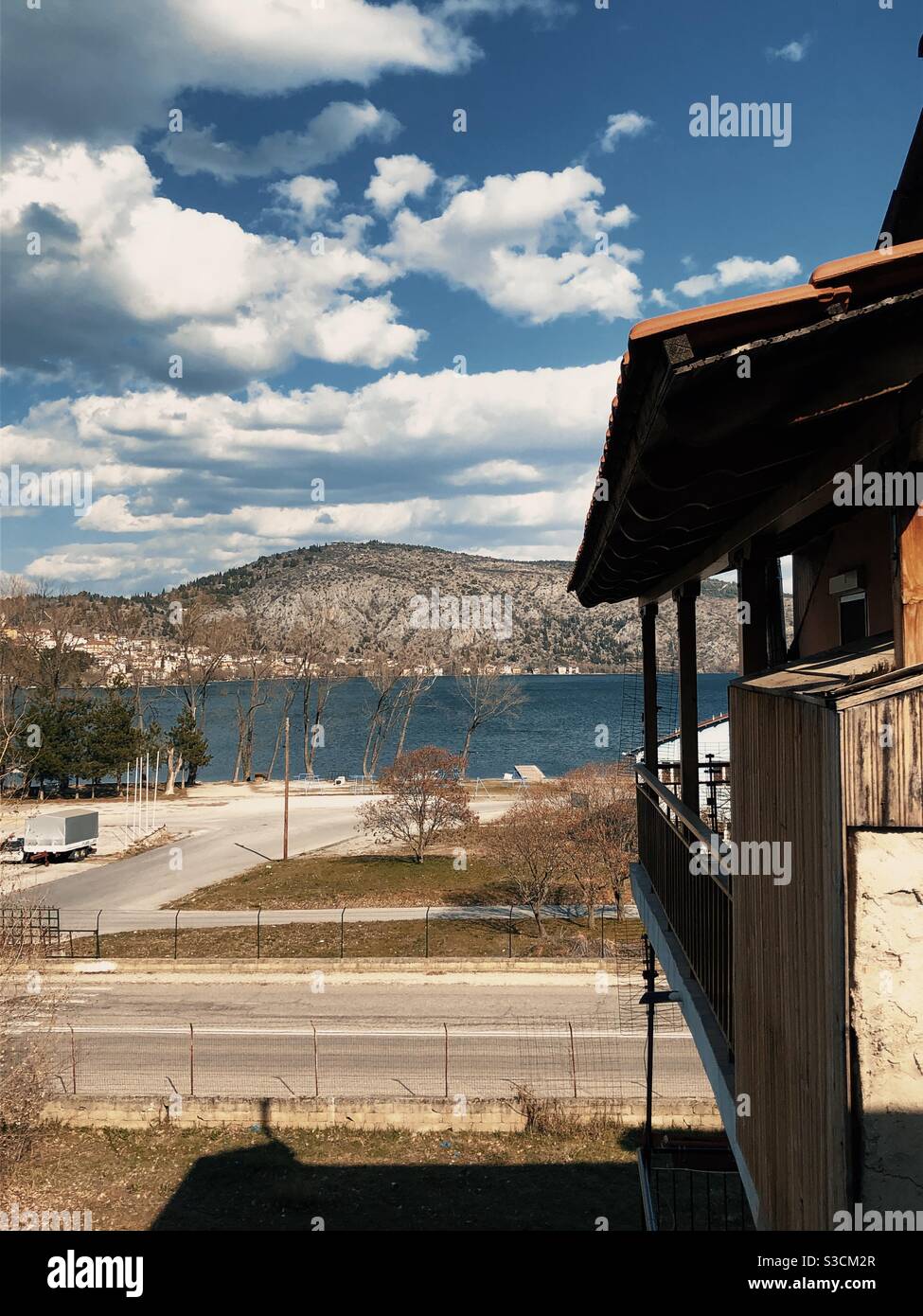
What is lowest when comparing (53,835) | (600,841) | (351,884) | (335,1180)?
(335,1180)

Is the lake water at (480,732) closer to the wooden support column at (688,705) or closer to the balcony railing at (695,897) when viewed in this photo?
the balcony railing at (695,897)

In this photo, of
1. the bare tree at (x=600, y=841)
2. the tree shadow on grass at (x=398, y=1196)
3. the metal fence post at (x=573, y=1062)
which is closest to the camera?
the tree shadow on grass at (x=398, y=1196)

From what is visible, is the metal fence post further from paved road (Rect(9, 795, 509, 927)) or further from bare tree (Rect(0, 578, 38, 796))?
bare tree (Rect(0, 578, 38, 796))

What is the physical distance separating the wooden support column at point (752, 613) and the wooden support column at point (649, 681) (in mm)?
2958

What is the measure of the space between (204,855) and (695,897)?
32.7 m

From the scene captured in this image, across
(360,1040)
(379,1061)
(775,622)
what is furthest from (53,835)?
(775,622)

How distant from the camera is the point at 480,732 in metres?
107

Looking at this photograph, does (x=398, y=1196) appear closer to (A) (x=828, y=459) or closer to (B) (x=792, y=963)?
(B) (x=792, y=963)

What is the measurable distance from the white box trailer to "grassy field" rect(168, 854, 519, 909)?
741 centimetres

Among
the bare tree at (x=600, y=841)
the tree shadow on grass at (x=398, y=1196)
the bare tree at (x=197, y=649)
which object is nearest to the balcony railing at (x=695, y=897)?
the tree shadow on grass at (x=398, y=1196)

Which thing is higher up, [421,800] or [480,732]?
[480,732]

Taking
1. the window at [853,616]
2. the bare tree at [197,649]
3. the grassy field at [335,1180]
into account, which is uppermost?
the bare tree at [197,649]

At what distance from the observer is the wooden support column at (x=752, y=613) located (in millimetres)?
5941
